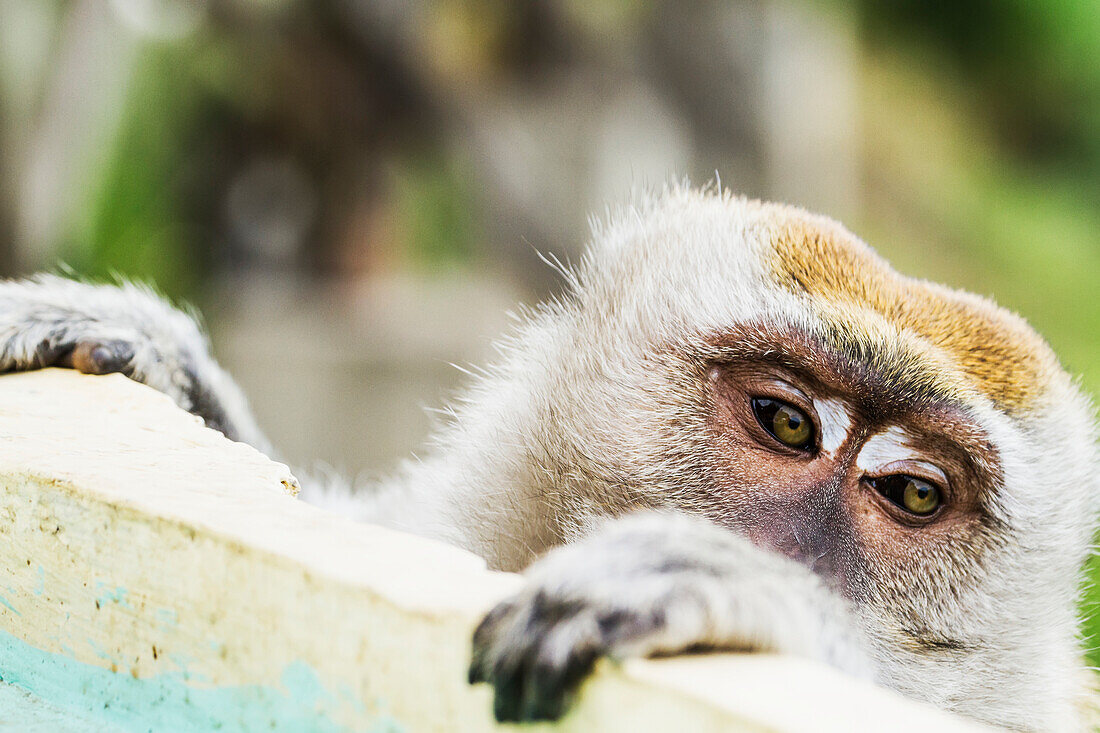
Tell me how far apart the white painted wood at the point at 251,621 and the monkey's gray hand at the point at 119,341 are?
749 mm

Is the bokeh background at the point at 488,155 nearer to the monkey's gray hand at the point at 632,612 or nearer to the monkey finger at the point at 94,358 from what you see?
the monkey finger at the point at 94,358

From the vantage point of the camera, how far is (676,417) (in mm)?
2113

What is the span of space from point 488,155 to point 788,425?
7.26 metres

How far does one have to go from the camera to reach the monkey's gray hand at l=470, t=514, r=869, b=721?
1133 mm

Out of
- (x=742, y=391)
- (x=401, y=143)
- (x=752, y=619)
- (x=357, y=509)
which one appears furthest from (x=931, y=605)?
(x=401, y=143)

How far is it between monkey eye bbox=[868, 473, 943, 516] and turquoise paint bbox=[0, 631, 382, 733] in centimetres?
117

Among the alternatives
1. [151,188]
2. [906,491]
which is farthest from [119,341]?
[151,188]

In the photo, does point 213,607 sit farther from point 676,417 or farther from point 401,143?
point 401,143

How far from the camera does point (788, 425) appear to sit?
Answer: 2.07 metres

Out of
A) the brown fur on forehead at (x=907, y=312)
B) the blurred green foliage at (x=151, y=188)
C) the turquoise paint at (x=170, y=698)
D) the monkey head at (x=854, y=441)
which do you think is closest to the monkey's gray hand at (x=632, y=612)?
the turquoise paint at (x=170, y=698)

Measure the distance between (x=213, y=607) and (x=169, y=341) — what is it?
1.73 m

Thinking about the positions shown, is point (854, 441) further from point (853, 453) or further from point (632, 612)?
point (632, 612)

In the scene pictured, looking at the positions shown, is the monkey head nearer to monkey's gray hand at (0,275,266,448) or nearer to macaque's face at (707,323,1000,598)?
macaque's face at (707,323,1000,598)

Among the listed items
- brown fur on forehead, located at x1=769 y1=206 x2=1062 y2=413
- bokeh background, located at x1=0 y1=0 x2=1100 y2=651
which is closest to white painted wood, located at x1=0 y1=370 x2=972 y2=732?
brown fur on forehead, located at x1=769 y1=206 x2=1062 y2=413
